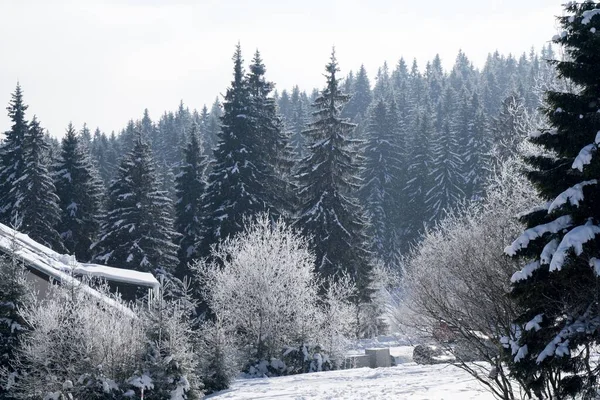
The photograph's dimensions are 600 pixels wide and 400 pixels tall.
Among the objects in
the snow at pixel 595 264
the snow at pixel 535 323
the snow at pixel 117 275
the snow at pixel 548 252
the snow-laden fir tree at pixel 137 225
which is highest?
the snow-laden fir tree at pixel 137 225

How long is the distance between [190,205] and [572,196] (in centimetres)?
3870

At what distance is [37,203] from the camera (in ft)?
139

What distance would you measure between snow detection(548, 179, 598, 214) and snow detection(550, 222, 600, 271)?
1.19 feet

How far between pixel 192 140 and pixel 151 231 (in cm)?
853

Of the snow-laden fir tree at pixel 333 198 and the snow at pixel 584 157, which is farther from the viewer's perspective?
the snow-laden fir tree at pixel 333 198

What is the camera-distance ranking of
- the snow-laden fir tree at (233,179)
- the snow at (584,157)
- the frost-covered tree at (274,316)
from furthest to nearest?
the snow-laden fir tree at (233,179)
the frost-covered tree at (274,316)
the snow at (584,157)

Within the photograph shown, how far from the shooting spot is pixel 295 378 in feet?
78.9

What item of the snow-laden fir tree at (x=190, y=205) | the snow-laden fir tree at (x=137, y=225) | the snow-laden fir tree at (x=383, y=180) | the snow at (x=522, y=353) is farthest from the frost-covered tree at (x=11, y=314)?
the snow-laden fir tree at (x=383, y=180)

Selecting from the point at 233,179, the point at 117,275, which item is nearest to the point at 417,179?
the point at 233,179

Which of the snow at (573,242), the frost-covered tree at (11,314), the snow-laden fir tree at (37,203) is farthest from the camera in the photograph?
the snow-laden fir tree at (37,203)

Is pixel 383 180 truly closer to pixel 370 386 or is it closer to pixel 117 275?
pixel 117 275

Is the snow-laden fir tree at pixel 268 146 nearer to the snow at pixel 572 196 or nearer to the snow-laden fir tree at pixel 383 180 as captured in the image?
the snow-laden fir tree at pixel 383 180

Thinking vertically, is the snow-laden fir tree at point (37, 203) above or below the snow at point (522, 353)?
above

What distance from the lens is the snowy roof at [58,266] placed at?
906 inches
